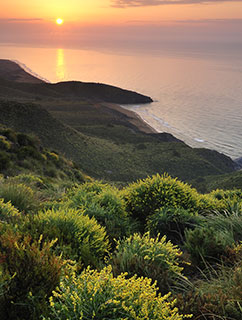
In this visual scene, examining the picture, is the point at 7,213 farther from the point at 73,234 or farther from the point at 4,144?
the point at 4,144

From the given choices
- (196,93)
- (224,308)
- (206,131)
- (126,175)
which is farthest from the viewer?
(196,93)

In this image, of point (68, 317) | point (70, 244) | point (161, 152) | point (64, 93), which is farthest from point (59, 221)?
point (64, 93)

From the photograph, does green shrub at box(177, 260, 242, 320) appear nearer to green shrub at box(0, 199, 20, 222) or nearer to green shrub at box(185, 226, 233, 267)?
green shrub at box(185, 226, 233, 267)

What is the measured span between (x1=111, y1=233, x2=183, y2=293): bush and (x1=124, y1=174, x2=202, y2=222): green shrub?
2524 millimetres

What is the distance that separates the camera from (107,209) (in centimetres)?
725

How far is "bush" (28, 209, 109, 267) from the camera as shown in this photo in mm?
4711

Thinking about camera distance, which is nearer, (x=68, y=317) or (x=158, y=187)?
(x=68, y=317)

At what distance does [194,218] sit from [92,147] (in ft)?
161

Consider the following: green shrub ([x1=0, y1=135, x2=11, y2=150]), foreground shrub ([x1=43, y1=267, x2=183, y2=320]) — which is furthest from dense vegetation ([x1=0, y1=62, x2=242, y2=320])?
green shrub ([x1=0, y1=135, x2=11, y2=150])

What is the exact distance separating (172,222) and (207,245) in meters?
1.47

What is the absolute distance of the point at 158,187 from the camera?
25.8ft

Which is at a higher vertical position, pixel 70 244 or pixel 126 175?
pixel 70 244

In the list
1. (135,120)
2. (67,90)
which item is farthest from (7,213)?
(67,90)

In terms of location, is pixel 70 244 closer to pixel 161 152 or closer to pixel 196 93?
pixel 161 152
